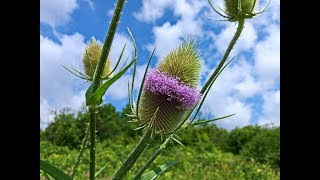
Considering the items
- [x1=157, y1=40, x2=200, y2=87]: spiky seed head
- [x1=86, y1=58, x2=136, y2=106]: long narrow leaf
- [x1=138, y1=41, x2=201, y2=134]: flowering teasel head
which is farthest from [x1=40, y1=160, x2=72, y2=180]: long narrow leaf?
[x1=157, y1=40, x2=200, y2=87]: spiky seed head

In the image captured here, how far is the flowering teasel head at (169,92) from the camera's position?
58.6 inches

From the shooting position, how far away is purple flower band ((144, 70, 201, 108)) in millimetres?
1475

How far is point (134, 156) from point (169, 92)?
10.6 inches

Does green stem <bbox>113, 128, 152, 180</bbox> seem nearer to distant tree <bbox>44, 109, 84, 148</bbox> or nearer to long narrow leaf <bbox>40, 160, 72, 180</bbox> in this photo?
long narrow leaf <bbox>40, 160, 72, 180</bbox>

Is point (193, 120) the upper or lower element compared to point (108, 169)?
lower

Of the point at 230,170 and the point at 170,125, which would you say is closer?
the point at 170,125

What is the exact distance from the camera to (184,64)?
5.10ft

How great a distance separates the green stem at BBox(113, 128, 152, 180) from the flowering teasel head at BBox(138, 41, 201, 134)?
5 centimetres

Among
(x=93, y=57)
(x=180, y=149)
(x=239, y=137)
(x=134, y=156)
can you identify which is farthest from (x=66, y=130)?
(x=134, y=156)
